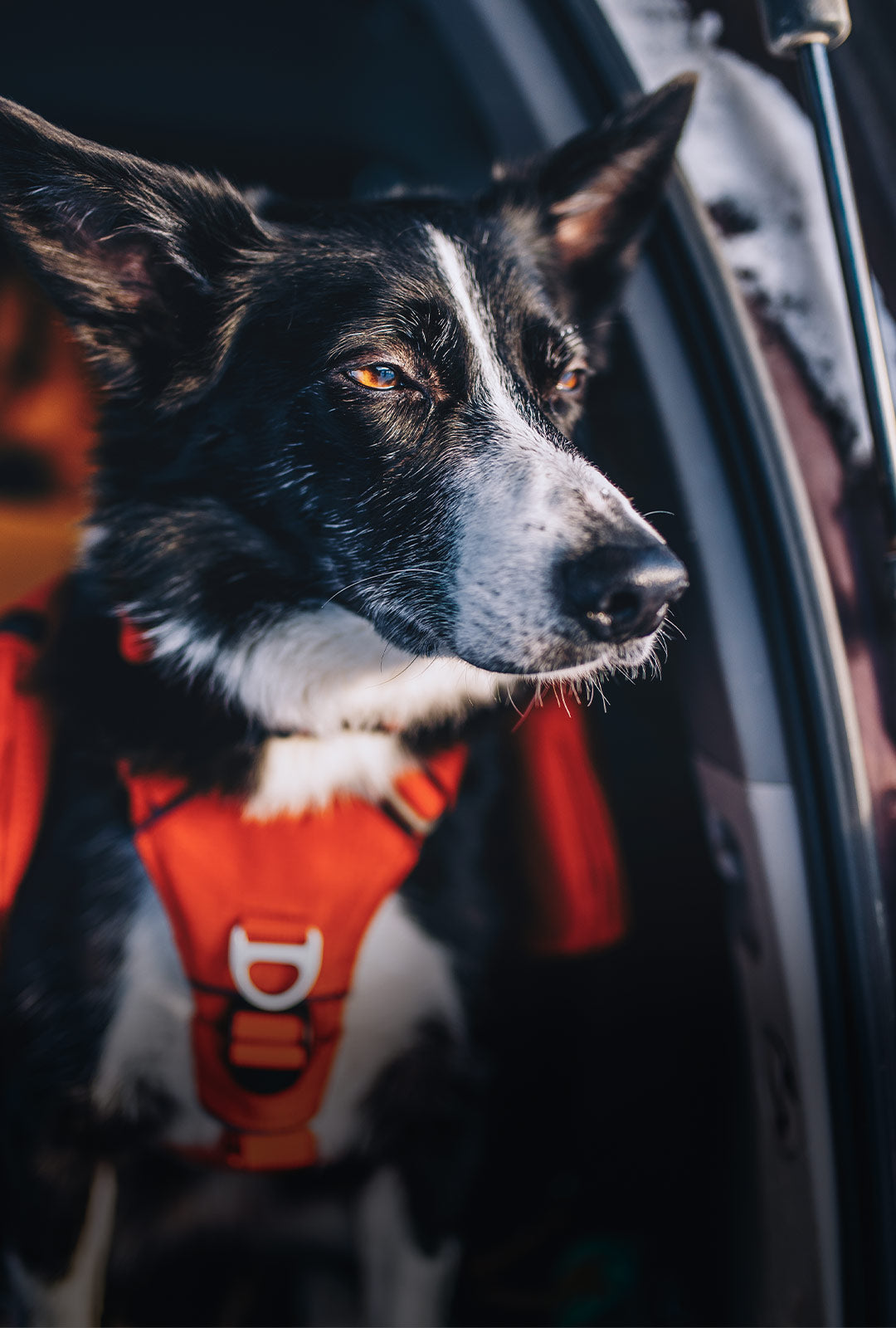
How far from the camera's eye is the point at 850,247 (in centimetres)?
72

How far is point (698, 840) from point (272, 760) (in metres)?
0.58

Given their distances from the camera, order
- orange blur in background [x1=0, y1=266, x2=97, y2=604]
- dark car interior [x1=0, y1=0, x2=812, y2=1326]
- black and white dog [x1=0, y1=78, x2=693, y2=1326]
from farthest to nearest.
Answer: orange blur in background [x1=0, y1=266, x2=97, y2=604]
dark car interior [x1=0, y1=0, x2=812, y2=1326]
black and white dog [x1=0, y1=78, x2=693, y2=1326]

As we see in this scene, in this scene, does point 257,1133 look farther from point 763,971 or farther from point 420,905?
point 763,971

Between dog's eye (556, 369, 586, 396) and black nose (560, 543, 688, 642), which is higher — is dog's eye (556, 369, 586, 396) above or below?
above

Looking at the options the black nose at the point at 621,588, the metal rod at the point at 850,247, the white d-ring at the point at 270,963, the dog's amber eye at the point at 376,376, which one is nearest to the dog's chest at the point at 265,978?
the white d-ring at the point at 270,963

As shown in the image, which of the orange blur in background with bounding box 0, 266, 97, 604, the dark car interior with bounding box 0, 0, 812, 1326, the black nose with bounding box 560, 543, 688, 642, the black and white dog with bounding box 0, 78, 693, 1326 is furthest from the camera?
the orange blur in background with bounding box 0, 266, 97, 604

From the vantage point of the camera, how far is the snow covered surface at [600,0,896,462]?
782 millimetres

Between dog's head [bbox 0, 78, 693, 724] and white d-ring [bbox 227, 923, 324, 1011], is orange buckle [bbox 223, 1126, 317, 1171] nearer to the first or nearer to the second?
white d-ring [bbox 227, 923, 324, 1011]

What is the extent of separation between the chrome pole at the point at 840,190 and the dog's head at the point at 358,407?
121mm

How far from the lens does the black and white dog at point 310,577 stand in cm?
78

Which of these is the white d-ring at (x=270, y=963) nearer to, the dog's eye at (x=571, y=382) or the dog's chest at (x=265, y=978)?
the dog's chest at (x=265, y=978)

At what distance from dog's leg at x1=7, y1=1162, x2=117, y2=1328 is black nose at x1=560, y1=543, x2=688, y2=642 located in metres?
0.95

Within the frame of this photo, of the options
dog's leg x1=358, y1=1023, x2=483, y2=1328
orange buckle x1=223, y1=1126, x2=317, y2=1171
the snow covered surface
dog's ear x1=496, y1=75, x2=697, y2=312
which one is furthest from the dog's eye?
orange buckle x1=223, y1=1126, x2=317, y2=1171

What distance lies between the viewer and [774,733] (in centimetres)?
83
